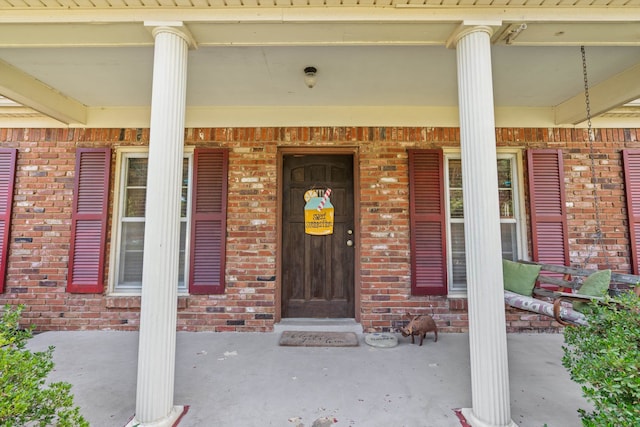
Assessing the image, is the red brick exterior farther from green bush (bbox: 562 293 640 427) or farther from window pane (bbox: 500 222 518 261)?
green bush (bbox: 562 293 640 427)

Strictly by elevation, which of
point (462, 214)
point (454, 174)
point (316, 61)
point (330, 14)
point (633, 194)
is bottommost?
point (462, 214)

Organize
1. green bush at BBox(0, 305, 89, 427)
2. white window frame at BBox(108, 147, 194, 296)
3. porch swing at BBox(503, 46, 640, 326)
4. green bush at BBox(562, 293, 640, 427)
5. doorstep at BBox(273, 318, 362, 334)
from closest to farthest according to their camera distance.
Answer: green bush at BBox(0, 305, 89, 427) < green bush at BBox(562, 293, 640, 427) < porch swing at BBox(503, 46, 640, 326) < doorstep at BBox(273, 318, 362, 334) < white window frame at BBox(108, 147, 194, 296)

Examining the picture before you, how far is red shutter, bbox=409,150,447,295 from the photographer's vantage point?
12.1 ft

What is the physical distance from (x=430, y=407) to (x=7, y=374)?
90.6 inches

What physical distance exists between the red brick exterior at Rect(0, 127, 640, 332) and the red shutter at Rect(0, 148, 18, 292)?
0.06 metres

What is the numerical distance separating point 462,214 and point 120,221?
417 cm

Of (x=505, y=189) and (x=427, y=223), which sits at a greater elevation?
(x=505, y=189)

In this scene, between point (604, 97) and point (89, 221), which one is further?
point (89, 221)

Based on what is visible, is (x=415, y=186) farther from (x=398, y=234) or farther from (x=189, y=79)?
(x=189, y=79)

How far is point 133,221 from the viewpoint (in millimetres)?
3896

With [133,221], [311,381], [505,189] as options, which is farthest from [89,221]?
[505,189]

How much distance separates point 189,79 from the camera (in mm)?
3197

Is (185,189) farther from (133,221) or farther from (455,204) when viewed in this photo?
(455,204)

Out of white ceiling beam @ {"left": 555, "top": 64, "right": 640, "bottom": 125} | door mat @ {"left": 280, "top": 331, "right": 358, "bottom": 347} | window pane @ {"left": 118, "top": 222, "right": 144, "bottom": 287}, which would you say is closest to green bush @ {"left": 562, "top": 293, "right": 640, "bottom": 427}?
door mat @ {"left": 280, "top": 331, "right": 358, "bottom": 347}
